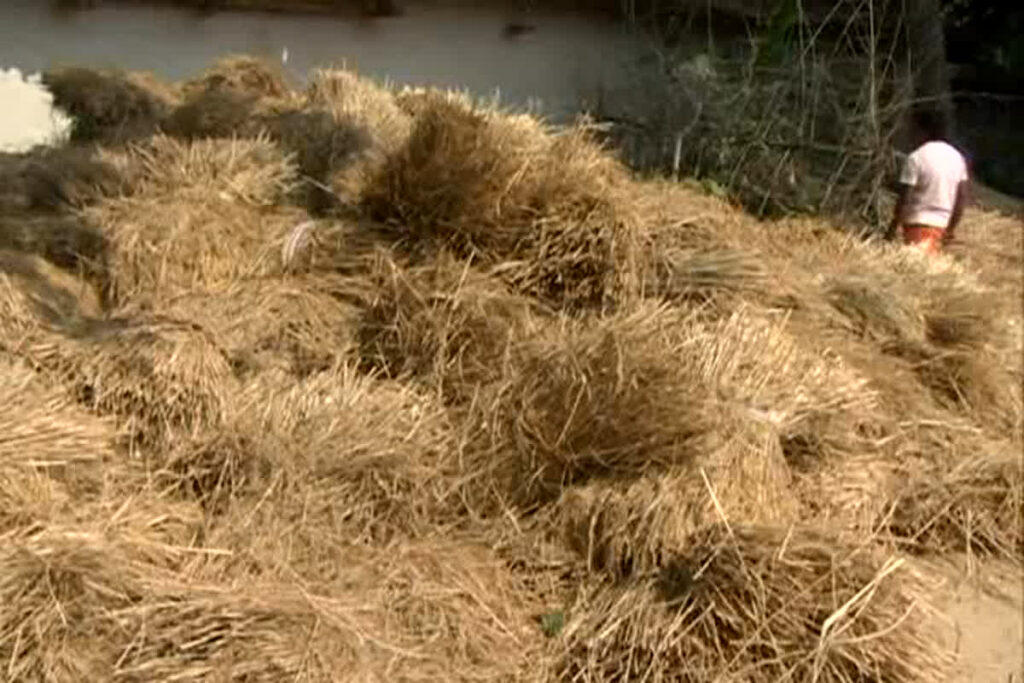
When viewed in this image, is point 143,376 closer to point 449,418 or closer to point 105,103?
point 449,418

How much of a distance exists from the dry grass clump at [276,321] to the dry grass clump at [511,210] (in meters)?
0.54

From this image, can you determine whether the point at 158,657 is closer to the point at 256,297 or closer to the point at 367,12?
the point at 256,297

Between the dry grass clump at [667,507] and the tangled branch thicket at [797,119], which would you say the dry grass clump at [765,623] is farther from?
the tangled branch thicket at [797,119]

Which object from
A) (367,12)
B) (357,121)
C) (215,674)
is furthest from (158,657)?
(367,12)

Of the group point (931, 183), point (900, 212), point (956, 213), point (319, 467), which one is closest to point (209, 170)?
point (319, 467)

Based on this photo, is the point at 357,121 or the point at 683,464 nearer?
the point at 683,464

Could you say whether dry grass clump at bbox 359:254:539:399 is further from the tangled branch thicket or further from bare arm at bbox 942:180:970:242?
bare arm at bbox 942:180:970:242

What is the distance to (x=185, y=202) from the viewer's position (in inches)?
272

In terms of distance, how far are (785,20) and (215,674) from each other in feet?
23.4

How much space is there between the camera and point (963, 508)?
21.4 ft

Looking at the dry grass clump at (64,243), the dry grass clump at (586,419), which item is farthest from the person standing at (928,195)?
the dry grass clump at (64,243)

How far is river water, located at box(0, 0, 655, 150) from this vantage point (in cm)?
927

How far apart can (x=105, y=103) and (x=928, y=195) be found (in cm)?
457

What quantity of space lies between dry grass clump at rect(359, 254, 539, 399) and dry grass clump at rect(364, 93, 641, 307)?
186 millimetres
